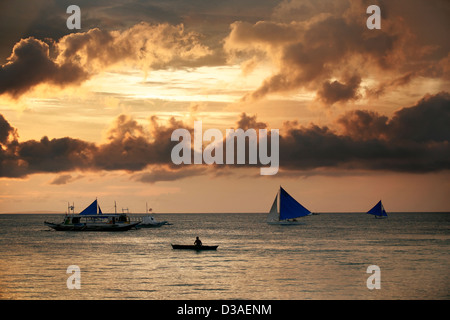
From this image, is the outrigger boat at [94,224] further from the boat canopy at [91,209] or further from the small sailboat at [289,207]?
the small sailboat at [289,207]

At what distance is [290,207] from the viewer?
13338 centimetres

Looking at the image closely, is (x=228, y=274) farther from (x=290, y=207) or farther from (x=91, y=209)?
(x=91, y=209)

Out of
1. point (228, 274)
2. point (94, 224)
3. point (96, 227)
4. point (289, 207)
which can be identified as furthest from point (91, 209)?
point (228, 274)

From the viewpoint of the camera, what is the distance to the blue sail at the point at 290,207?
131 m

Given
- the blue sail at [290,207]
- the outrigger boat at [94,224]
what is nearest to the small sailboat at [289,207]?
the blue sail at [290,207]

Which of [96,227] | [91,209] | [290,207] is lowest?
[96,227]

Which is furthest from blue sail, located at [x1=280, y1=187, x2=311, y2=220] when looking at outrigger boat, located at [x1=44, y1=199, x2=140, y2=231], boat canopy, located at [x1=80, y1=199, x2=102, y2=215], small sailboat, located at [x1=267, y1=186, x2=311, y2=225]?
boat canopy, located at [x1=80, y1=199, x2=102, y2=215]

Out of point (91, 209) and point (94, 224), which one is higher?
point (91, 209)

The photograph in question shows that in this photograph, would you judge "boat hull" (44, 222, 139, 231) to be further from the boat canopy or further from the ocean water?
the ocean water

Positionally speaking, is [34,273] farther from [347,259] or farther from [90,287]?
[347,259]

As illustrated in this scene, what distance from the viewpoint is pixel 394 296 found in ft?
133

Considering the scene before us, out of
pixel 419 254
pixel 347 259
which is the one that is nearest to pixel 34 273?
pixel 347 259

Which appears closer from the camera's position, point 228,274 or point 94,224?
point 228,274
